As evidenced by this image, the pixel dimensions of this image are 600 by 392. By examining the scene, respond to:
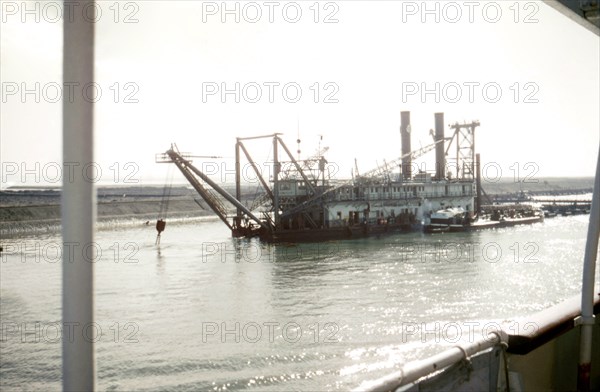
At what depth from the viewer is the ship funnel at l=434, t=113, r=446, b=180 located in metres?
56.4

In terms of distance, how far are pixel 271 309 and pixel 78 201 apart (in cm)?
1603

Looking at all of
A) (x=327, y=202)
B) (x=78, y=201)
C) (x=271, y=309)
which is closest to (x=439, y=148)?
(x=327, y=202)

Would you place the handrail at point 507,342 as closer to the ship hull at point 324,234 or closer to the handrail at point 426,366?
the handrail at point 426,366

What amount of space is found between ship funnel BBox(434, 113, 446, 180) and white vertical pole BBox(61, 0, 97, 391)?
5717cm

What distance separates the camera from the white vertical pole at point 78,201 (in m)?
1.34

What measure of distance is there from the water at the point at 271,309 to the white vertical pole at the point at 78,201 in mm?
2884

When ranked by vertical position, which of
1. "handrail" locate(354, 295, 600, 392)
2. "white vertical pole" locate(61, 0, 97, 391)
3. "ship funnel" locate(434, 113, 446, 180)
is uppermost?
"ship funnel" locate(434, 113, 446, 180)

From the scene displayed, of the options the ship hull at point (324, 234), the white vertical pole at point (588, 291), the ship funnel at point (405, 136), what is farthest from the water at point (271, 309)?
the ship funnel at point (405, 136)

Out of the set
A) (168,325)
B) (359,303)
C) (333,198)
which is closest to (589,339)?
(168,325)

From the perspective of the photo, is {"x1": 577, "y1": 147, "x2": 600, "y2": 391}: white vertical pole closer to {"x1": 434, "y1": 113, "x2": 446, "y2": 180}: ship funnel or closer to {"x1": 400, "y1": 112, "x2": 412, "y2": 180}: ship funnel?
{"x1": 400, "y1": 112, "x2": 412, "y2": 180}: ship funnel

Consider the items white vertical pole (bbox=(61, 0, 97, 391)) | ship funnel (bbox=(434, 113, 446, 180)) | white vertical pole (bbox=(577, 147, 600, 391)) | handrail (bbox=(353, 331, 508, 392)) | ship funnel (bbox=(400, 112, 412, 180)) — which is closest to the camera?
white vertical pole (bbox=(61, 0, 97, 391))

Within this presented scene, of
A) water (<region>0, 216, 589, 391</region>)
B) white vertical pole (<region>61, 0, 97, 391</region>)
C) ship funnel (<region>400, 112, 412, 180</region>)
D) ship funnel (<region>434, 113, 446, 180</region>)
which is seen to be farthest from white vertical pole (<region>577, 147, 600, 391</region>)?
ship funnel (<region>434, 113, 446, 180</region>)

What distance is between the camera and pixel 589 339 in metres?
3.51

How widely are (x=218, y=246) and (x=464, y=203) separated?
29.4 meters
